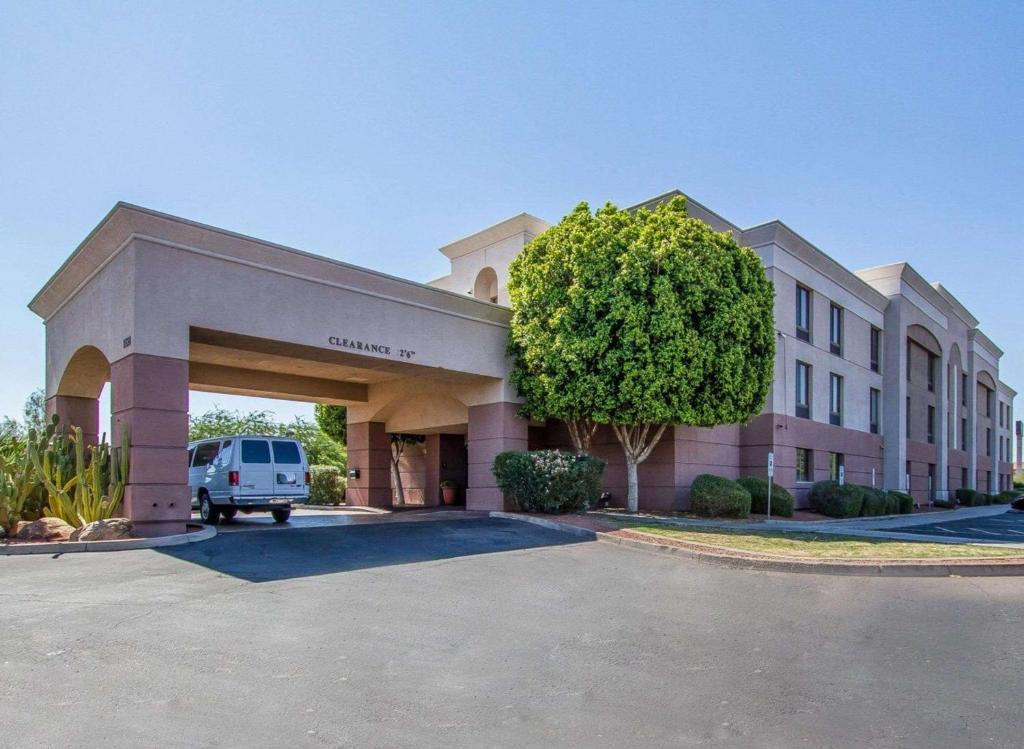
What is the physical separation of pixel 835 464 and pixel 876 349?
7.35 metres

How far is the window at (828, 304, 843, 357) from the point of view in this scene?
30.4 meters

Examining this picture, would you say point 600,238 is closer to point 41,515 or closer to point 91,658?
point 41,515

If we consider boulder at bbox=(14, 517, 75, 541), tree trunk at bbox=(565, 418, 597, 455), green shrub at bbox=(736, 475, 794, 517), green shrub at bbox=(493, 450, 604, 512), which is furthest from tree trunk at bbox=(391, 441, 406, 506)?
boulder at bbox=(14, 517, 75, 541)

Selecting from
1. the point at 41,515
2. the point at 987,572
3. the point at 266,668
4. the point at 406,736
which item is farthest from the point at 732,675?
the point at 41,515

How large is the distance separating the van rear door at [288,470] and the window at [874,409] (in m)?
25.7

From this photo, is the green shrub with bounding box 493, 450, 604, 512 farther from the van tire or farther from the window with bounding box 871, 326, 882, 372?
the window with bounding box 871, 326, 882, 372

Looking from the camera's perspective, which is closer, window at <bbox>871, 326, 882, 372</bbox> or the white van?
the white van

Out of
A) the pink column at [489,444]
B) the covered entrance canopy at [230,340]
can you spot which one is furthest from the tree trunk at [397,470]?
the pink column at [489,444]

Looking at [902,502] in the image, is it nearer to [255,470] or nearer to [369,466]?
[369,466]

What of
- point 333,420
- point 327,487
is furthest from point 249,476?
point 333,420

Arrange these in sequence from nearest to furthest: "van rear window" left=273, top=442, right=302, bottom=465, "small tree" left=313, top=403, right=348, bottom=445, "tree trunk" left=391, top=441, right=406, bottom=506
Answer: "van rear window" left=273, top=442, right=302, bottom=465
"tree trunk" left=391, top=441, right=406, bottom=506
"small tree" left=313, top=403, right=348, bottom=445

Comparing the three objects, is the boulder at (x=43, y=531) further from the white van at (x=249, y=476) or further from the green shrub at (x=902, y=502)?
the green shrub at (x=902, y=502)

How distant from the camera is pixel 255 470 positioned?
17.7 metres

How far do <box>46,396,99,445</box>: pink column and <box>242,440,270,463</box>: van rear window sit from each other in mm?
5574
